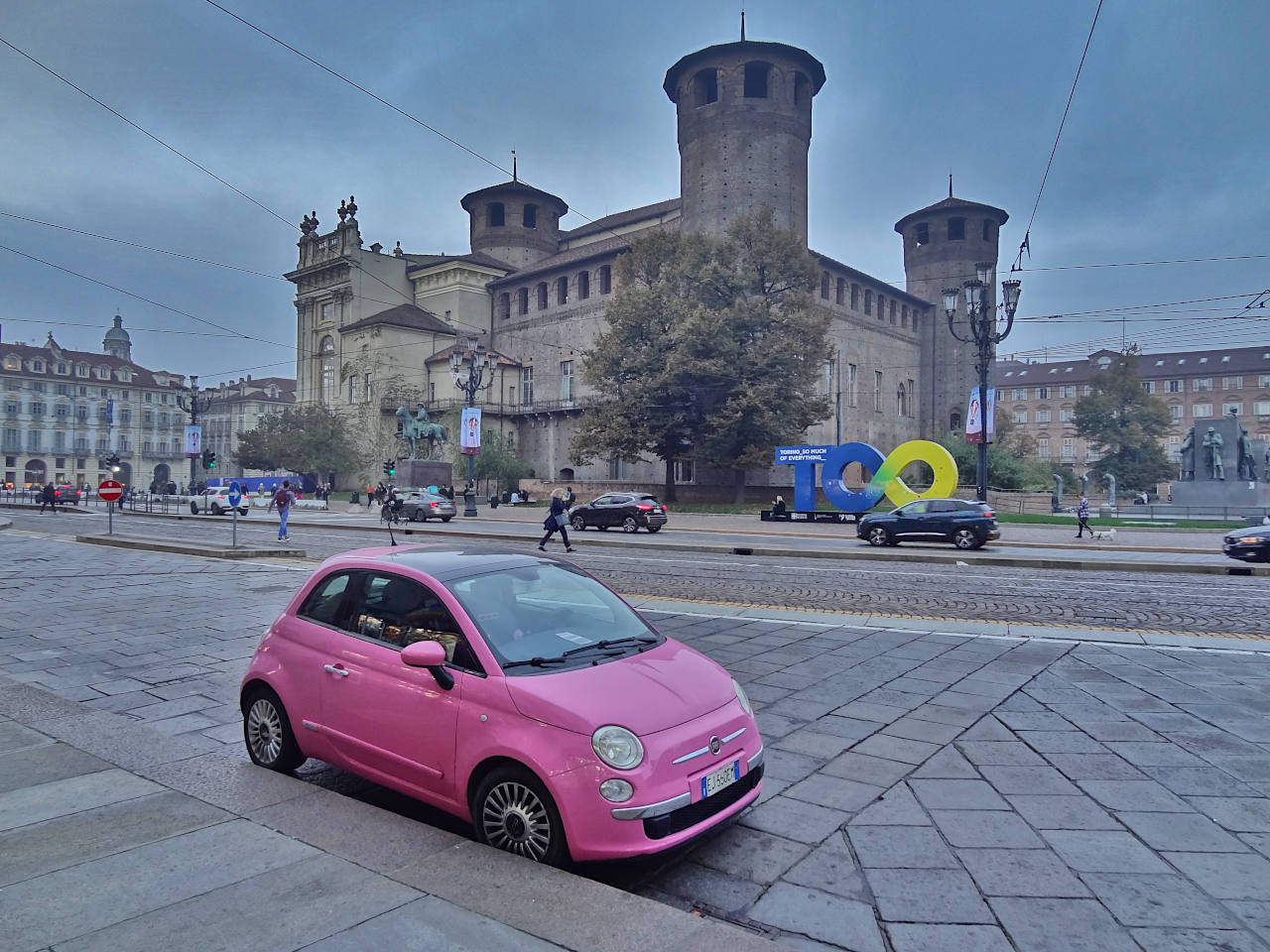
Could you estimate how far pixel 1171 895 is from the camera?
330cm

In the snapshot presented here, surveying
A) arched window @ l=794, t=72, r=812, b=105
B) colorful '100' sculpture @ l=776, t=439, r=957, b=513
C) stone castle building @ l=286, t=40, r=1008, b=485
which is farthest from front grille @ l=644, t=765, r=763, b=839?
arched window @ l=794, t=72, r=812, b=105

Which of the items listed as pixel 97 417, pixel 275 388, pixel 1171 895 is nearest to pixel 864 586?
pixel 1171 895

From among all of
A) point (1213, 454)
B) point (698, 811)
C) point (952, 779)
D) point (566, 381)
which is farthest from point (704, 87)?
point (698, 811)

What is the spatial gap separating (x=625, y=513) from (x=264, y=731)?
77.1 feet

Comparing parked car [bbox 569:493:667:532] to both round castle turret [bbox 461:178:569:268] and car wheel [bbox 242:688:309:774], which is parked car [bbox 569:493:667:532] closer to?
car wheel [bbox 242:688:309:774]

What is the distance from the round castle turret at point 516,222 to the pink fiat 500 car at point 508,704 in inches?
2736

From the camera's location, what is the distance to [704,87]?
51.9 meters

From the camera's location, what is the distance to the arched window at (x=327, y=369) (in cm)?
7088

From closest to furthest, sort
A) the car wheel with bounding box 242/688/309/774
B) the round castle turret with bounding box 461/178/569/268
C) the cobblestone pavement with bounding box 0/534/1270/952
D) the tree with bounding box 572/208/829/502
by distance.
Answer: the cobblestone pavement with bounding box 0/534/1270/952 < the car wheel with bounding box 242/688/309/774 < the tree with bounding box 572/208/829/502 < the round castle turret with bounding box 461/178/569/268

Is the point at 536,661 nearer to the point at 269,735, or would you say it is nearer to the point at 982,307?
the point at 269,735

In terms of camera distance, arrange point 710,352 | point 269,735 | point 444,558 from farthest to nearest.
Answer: point 710,352 → point 269,735 → point 444,558

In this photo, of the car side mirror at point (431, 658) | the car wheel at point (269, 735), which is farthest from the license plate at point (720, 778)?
the car wheel at point (269, 735)

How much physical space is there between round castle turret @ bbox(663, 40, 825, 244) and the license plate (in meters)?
49.7

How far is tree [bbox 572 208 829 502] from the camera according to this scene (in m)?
41.6
